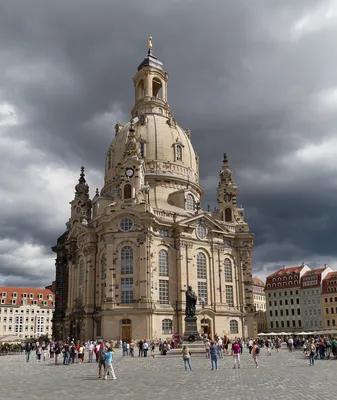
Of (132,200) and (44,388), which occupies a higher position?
(132,200)

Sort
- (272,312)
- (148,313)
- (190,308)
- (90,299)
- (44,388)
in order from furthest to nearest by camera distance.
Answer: (272,312)
(90,299)
(148,313)
(190,308)
(44,388)

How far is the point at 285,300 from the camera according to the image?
341 feet

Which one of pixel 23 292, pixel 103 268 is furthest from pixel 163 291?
pixel 23 292

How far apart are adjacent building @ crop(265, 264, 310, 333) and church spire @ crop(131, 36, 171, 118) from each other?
48725mm

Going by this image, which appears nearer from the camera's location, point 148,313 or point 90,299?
point 148,313

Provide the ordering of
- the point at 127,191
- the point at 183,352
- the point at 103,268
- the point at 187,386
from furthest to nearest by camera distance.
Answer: the point at 127,191
the point at 103,268
the point at 183,352
the point at 187,386

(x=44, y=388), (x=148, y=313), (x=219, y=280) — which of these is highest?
(x=219, y=280)

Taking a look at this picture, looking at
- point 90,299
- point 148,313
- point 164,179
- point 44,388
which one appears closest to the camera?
point 44,388

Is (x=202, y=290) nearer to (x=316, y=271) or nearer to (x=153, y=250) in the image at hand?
(x=153, y=250)

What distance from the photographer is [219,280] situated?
66688 millimetres

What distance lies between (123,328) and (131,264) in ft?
27.4

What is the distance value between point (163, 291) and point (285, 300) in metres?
52.2

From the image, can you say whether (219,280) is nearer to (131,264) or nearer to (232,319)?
(232,319)

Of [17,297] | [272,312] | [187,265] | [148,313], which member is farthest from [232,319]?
[17,297]
